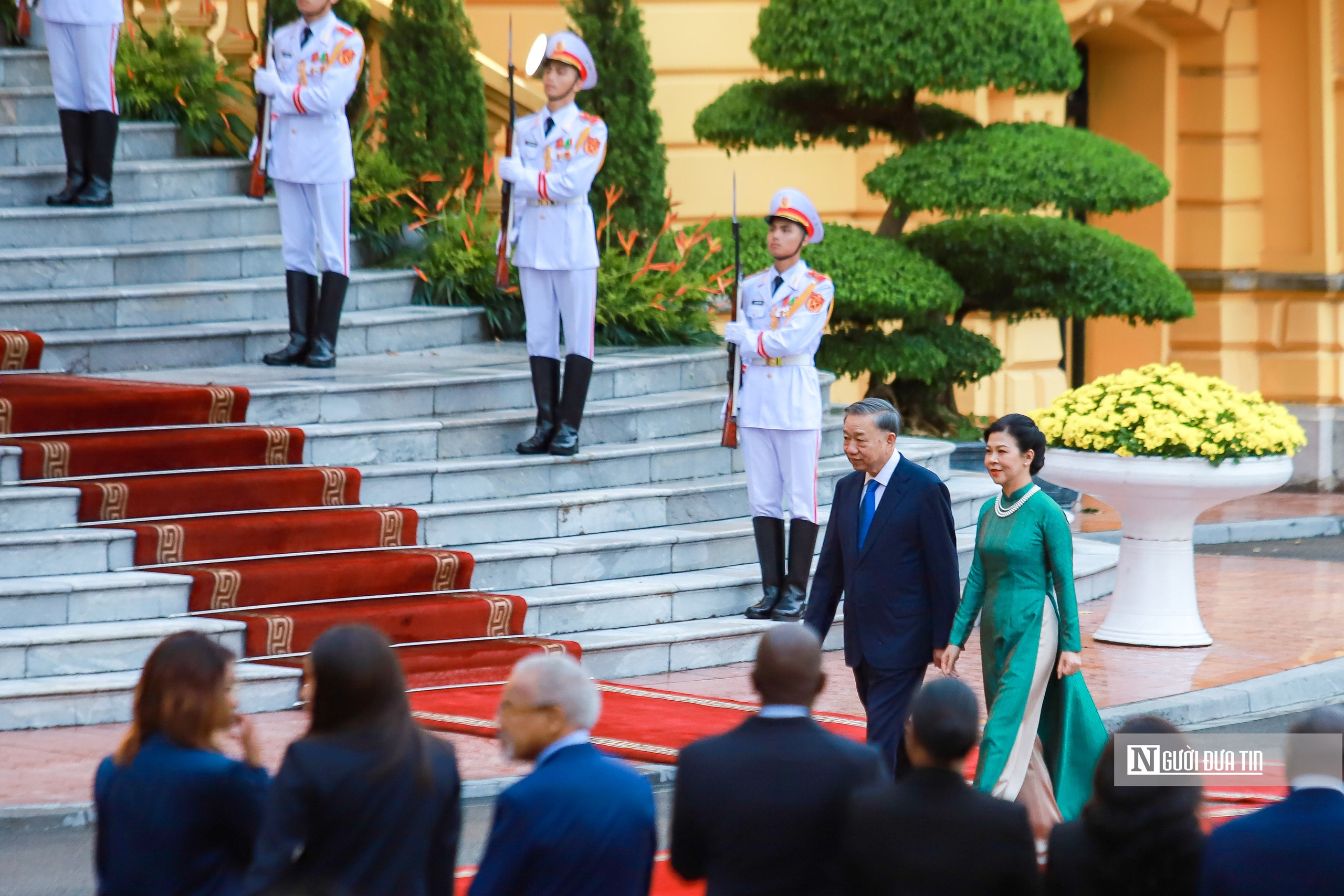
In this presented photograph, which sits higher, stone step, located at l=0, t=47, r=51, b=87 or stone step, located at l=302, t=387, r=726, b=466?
stone step, located at l=0, t=47, r=51, b=87

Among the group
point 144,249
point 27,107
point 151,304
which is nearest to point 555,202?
point 151,304

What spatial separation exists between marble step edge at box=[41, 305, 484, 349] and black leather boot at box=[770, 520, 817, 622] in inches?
130

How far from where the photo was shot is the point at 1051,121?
15.7 metres

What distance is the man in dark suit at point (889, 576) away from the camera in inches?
248

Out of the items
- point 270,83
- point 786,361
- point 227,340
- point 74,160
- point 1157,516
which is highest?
point 270,83

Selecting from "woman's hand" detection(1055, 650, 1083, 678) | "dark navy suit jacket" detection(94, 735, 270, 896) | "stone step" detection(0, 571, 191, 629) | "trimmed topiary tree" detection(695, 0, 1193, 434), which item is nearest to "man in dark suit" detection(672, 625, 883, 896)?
"dark navy suit jacket" detection(94, 735, 270, 896)

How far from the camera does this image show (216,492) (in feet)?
29.4

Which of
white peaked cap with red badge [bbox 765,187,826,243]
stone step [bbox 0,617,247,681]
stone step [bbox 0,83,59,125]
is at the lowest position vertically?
stone step [bbox 0,617,247,681]

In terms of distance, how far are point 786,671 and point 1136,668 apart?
572 centimetres

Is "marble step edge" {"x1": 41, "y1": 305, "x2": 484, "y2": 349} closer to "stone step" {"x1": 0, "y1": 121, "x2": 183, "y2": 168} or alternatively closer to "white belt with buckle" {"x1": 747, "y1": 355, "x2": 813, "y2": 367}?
"stone step" {"x1": 0, "y1": 121, "x2": 183, "y2": 168}

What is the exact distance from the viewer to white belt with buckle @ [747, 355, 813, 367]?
361 inches

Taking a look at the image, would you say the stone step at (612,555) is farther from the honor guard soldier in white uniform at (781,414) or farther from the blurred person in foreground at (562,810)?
the blurred person in foreground at (562,810)

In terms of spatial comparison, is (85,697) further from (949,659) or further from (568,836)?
(568,836)

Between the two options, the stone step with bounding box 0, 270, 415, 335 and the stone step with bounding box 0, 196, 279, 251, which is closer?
the stone step with bounding box 0, 270, 415, 335
